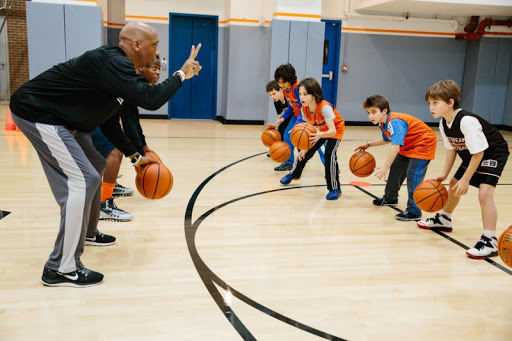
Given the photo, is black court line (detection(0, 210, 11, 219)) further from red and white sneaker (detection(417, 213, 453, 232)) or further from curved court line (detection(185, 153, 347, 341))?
red and white sneaker (detection(417, 213, 453, 232))

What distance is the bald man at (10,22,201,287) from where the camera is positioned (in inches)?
102

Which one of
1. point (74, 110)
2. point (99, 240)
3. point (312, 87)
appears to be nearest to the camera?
point (74, 110)

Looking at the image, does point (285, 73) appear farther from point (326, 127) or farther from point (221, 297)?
point (221, 297)

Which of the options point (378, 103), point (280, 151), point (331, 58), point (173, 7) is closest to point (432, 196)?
point (378, 103)

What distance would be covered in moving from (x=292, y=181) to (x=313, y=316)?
3.44 meters

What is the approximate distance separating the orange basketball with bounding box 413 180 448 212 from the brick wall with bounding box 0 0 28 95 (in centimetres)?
1383

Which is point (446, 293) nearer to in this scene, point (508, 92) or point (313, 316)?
point (313, 316)

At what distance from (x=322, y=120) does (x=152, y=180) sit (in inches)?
93.4

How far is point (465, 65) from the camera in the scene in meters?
13.1

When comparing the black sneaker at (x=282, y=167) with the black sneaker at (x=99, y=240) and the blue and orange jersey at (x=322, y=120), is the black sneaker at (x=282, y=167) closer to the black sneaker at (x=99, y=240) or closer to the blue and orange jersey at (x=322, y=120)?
the blue and orange jersey at (x=322, y=120)

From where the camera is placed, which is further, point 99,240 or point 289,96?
point 289,96

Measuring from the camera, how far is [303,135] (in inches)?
201

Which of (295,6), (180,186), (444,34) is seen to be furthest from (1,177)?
(444,34)

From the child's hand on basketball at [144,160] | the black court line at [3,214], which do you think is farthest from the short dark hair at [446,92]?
the black court line at [3,214]
